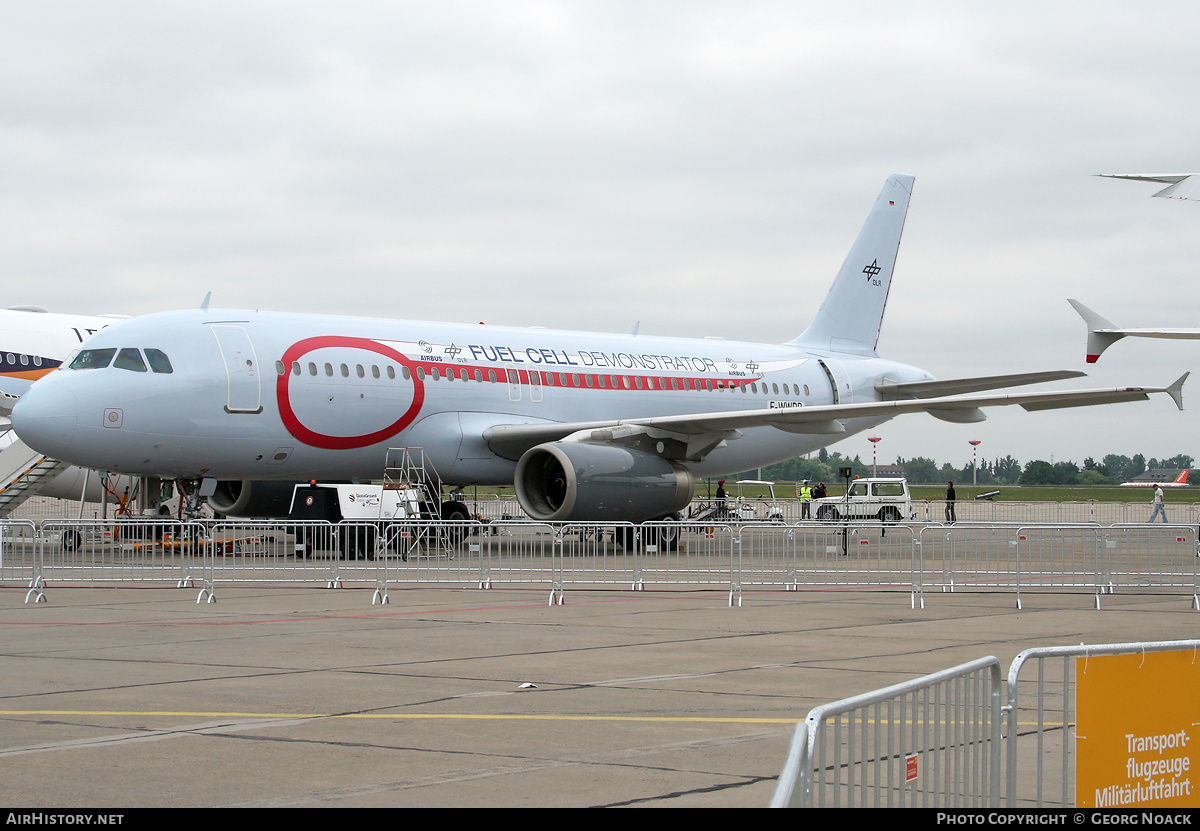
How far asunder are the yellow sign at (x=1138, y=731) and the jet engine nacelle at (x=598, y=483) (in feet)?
53.9

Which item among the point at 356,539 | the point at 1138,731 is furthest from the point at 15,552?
the point at 1138,731

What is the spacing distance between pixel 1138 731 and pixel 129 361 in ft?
57.6

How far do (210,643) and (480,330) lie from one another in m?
14.3

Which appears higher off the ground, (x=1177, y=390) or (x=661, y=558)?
(x=1177, y=390)

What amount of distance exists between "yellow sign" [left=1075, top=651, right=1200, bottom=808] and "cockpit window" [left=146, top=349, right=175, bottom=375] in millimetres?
17136

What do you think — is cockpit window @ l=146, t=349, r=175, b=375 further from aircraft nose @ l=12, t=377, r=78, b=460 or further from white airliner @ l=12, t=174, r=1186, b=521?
aircraft nose @ l=12, t=377, r=78, b=460

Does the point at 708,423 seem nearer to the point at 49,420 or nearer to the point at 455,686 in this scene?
the point at 49,420

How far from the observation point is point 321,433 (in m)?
21.4

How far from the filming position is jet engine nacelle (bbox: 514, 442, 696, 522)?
847 inches

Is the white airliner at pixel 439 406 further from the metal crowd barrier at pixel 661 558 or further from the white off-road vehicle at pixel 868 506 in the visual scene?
the white off-road vehicle at pixel 868 506

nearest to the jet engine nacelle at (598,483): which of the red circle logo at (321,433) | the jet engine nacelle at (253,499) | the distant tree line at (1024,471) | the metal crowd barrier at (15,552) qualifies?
the red circle logo at (321,433)

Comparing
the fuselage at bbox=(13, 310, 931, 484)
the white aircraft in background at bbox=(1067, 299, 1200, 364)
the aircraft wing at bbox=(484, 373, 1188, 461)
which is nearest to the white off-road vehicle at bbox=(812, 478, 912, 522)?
the fuselage at bbox=(13, 310, 931, 484)
